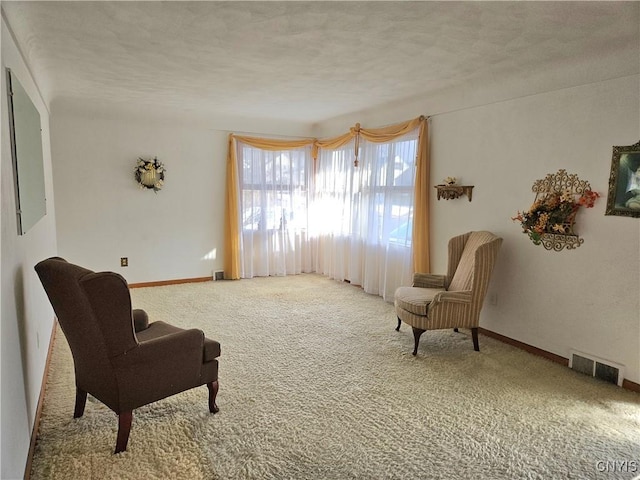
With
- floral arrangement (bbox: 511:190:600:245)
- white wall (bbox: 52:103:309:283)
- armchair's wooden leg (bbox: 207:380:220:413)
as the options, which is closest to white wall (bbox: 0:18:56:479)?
armchair's wooden leg (bbox: 207:380:220:413)

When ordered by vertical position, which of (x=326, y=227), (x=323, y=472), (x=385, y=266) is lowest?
(x=323, y=472)

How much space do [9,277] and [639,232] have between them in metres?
3.73

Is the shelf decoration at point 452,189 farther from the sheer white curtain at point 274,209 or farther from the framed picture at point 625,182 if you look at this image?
the sheer white curtain at point 274,209

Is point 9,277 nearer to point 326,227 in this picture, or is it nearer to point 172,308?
point 172,308

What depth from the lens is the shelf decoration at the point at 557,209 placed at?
3.22 m

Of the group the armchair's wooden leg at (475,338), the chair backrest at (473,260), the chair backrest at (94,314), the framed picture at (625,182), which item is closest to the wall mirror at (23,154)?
the chair backrest at (94,314)

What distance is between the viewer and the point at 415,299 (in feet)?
11.7

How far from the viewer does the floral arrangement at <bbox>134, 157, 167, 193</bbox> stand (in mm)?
5480

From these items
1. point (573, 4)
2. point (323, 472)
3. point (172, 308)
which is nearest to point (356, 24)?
point (573, 4)

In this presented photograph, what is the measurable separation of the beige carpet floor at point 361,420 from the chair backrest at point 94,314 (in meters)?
0.38

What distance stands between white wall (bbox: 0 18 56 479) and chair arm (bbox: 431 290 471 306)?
9.03ft

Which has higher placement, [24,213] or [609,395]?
[24,213]

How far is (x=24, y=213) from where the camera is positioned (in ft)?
7.53

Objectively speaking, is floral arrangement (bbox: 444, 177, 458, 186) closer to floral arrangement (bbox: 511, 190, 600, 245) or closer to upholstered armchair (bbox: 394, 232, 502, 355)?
upholstered armchair (bbox: 394, 232, 502, 355)
